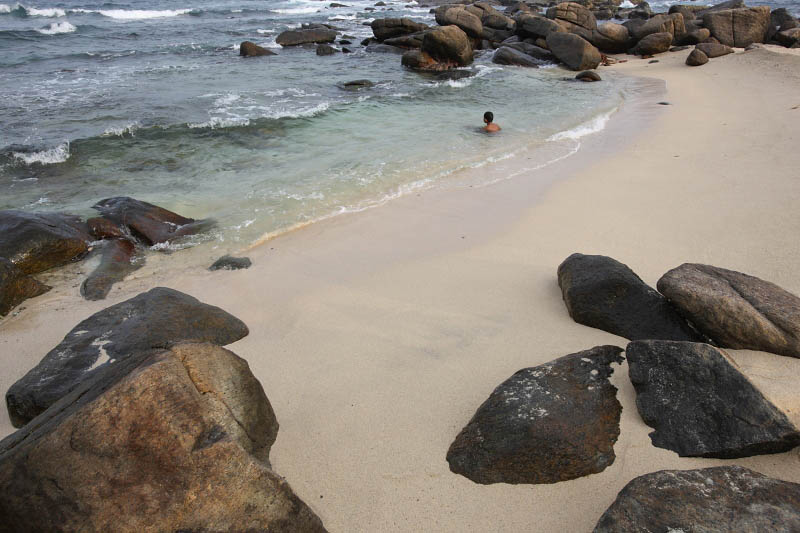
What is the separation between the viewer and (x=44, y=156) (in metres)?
8.84

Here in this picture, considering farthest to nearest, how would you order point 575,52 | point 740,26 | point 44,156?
point 740,26, point 575,52, point 44,156

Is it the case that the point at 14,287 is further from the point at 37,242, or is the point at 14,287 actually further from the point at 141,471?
the point at 141,471

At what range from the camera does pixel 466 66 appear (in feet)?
59.1

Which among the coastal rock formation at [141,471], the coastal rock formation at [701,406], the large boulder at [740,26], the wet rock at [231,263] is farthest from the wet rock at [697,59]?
the coastal rock formation at [141,471]

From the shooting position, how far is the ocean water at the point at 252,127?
743 cm

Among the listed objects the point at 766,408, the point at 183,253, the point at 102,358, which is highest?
the point at 766,408

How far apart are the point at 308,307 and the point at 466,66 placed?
1554 centimetres

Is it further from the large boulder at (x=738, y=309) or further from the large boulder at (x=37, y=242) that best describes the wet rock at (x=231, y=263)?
the large boulder at (x=738, y=309)

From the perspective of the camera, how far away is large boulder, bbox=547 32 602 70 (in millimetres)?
17078

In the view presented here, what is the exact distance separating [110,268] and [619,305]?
4877 mm

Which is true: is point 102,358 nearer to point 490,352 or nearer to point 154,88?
point 490,352

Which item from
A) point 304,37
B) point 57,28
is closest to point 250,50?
point 304,37

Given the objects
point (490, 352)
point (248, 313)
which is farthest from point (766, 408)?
point (248, 313)

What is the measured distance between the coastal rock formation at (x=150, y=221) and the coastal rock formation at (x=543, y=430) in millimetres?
4514
